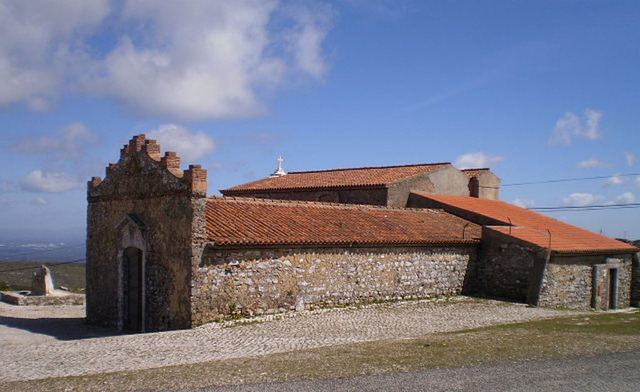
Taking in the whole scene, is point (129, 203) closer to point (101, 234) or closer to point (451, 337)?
point (101, 234)

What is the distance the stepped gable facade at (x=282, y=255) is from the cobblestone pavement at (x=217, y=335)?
28.7 inches

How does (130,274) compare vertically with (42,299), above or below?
above

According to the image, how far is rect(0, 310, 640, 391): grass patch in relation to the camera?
9.35 metres

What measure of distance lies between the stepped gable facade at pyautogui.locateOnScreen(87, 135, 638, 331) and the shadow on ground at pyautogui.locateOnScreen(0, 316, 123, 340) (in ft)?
1.78

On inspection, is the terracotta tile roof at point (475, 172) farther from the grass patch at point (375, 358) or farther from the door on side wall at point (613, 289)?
the grass patch at point (375, 358)

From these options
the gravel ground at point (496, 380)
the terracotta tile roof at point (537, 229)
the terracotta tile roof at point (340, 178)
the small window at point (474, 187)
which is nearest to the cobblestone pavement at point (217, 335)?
the gravel ground at point (496, 380)

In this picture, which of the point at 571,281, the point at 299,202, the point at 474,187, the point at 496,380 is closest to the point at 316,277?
the point at 299,202

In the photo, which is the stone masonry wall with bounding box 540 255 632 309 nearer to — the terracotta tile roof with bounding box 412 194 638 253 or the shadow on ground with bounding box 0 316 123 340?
the terracotta tile roof with bounding box 412 194 638 253

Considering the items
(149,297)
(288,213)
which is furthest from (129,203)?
(288,213)

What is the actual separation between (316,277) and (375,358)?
268 inches

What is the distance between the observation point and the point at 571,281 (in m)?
22.1

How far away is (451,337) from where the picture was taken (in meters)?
13.1

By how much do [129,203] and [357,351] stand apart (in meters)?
9.27

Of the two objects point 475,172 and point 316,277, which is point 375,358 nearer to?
point 316,277
